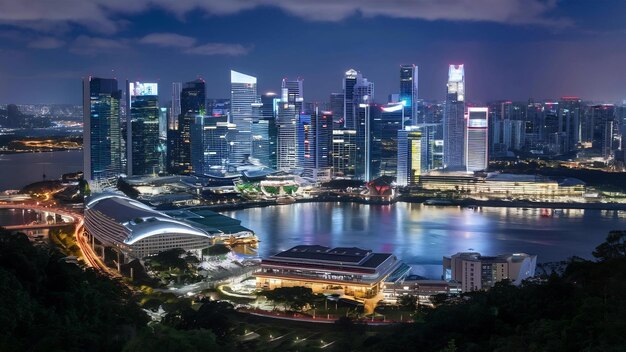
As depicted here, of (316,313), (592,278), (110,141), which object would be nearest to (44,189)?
(110,141)

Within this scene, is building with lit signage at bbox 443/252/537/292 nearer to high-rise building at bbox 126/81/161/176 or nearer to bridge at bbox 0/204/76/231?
bridge at bbox 0/204/76/231

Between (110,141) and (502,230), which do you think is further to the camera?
(110,141)

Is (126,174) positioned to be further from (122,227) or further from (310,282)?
(310,282)

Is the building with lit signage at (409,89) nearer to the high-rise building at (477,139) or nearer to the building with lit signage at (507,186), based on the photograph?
the high-rise building at (477,139)

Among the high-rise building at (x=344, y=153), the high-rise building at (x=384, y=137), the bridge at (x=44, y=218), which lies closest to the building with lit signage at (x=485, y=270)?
the bridge at (x=44, y=218)

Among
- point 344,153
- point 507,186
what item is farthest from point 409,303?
point 344,153

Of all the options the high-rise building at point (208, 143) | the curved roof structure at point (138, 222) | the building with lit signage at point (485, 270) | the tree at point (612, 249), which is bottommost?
the building with lit signage at point (485, 270)

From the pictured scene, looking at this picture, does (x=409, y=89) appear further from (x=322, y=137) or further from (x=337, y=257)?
(x=337, y=257)
